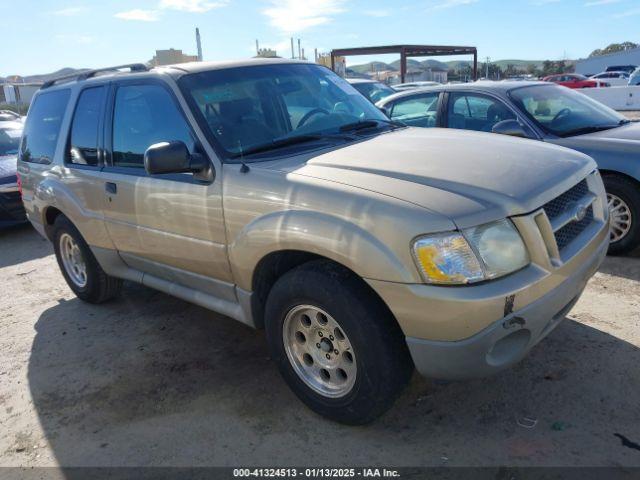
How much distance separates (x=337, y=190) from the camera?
2.56 meters

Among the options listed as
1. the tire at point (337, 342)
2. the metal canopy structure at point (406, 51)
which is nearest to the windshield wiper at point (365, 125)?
the tire at point (337, 342)

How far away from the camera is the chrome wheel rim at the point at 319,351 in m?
2.77

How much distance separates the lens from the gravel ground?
2684mm

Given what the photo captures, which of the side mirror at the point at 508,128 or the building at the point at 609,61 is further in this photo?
the building at the point at 609,61

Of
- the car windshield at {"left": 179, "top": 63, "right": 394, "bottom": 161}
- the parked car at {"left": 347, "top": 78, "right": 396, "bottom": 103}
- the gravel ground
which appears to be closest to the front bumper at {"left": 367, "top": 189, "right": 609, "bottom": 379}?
the gravel ground

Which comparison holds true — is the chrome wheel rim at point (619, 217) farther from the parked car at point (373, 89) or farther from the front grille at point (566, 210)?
the parked car at point (373, 89)

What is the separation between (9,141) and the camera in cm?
912

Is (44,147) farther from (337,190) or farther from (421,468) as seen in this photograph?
(421,468)

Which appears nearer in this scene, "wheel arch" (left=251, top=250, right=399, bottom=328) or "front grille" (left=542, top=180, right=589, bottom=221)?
"front grille" (left=542, top=180, right=589, bottom=221)

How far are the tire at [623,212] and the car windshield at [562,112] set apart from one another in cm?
66

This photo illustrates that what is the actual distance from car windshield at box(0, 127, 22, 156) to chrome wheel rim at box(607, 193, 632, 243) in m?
8.72

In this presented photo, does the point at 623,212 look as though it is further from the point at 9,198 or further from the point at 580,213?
the point at 9,198

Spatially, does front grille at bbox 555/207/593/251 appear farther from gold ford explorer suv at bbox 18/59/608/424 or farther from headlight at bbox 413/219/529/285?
headlight at bbox 413/219/529/285

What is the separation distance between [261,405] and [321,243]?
1.20 m
